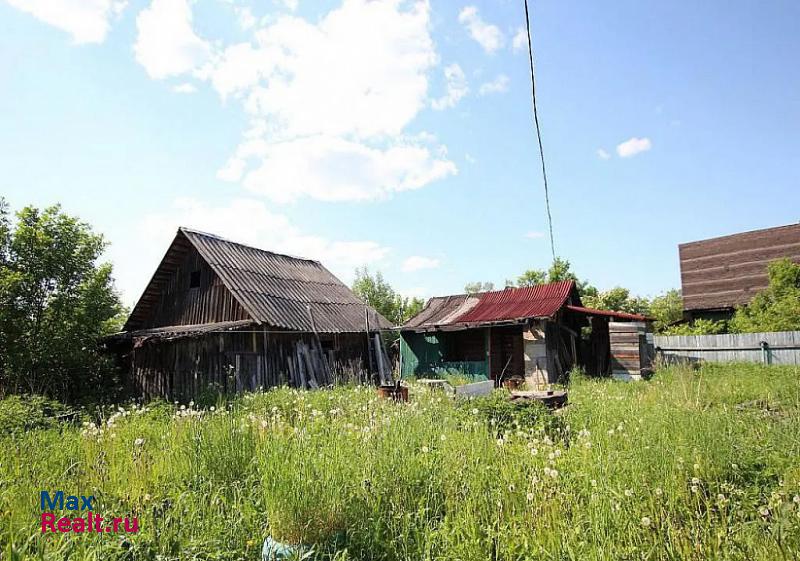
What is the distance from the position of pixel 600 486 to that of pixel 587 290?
94.9ft

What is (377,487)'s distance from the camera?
3.65 meters

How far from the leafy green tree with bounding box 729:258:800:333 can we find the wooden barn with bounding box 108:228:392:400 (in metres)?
14.4

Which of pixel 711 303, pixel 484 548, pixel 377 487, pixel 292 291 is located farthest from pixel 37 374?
pixel 711 303

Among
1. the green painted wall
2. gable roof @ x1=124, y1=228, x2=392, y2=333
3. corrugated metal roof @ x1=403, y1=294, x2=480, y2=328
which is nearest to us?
gable roof @ x1=124, y1=228, x2=392, y2=333

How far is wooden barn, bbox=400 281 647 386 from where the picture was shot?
50.7 feet

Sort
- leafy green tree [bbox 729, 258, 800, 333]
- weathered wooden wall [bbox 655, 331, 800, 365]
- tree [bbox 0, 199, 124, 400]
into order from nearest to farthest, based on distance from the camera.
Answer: tree [bbox 0, 199, 124, 400] → weathered wooden wall [bbox 655, 331, 800, 365] → leafy green tree [bbox 729, 258, 800, 333]

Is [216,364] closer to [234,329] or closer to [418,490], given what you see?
[234,329]

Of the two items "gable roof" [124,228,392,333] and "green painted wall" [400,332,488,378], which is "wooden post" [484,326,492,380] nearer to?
"green painted wall" [400,332,488,378]

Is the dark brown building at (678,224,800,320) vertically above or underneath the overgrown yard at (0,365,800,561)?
above

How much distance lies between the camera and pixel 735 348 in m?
16.2

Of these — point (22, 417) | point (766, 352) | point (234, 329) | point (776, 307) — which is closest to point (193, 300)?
point (234, 329)

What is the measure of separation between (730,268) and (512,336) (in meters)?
14.2

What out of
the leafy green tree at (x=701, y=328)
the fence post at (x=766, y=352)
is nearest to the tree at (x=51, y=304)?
the fence post at (x=766, y=352)

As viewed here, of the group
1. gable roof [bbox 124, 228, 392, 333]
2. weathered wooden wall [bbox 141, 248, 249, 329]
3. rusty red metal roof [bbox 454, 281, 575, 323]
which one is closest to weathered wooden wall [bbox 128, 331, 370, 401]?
gable roof [bbox 124, 228, 392, 333]
